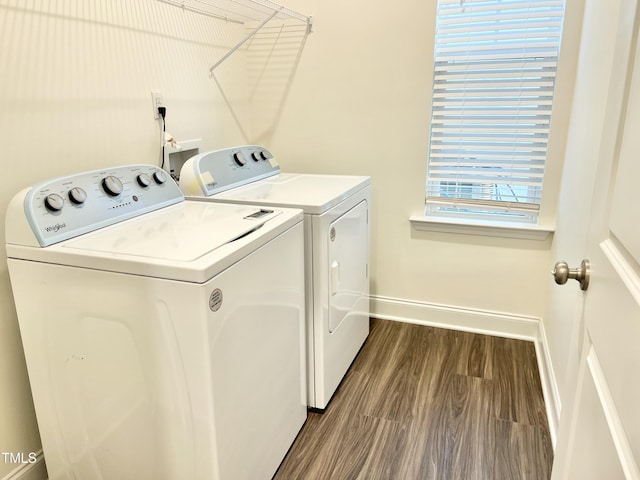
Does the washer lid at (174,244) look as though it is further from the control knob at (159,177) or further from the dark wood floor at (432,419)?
the dark wood floor at (432,419)

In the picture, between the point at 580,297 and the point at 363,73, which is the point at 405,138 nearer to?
the point at 363,73

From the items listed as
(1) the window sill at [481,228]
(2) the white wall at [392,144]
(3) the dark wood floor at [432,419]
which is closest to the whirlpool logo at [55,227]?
(3) the dark wood floor at [432,419]

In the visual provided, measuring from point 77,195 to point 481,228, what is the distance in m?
1.92

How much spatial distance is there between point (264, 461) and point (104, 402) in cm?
56

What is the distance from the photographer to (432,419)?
1904 millimetres

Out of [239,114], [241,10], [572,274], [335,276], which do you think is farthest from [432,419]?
[241,10]

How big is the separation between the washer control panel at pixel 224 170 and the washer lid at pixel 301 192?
4cm

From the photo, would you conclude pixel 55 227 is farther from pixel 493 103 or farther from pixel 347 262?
pixel 493 103

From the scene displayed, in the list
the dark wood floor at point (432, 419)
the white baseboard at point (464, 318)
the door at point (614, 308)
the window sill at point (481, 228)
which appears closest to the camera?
the door at point (614, 308)

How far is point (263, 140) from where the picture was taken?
2.81 metres

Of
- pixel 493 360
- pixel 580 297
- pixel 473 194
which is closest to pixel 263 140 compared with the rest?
pixel 473 194

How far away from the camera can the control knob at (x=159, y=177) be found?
1751 millimetres

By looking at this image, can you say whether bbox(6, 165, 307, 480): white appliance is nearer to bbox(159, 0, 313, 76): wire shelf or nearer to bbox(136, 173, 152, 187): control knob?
bbox(136, 173, 152, 187): control knob

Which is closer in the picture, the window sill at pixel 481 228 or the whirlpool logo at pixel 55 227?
the whirlpool logo at pixel 55 227
